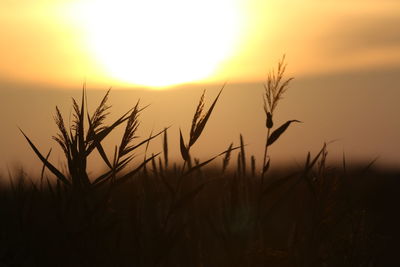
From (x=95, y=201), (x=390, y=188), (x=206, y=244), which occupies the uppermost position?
(x=95, y=201)

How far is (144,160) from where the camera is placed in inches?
181

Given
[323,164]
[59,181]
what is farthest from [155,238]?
[323,164]

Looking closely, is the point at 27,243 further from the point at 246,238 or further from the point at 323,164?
the point at 323,164

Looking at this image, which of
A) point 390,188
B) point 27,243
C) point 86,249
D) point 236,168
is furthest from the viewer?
point 390,188

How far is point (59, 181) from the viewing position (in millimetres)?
4668

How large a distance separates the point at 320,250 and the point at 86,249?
1219 mm

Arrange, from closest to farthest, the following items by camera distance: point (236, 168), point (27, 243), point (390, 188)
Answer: point (27, 243) < point (236, 168) < point (390, 188)

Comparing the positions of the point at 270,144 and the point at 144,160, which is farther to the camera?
the point at 270,144

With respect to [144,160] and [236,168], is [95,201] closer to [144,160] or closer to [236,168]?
[144,160]

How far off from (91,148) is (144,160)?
283 millimetres

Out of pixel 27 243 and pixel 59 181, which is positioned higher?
pixel 59 181

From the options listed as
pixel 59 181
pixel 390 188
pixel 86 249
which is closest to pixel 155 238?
pixel 86 249

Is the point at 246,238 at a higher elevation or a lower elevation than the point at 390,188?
higher

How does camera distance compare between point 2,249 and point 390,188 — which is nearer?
point 2,249
